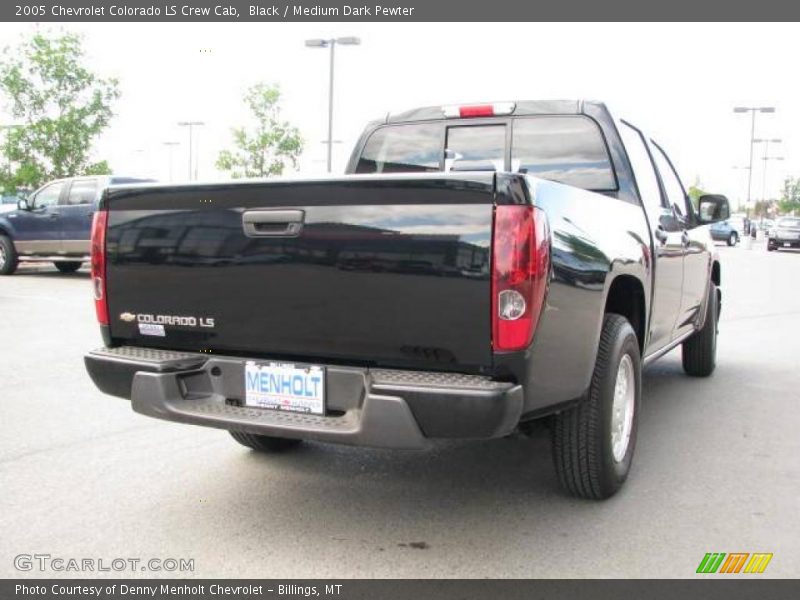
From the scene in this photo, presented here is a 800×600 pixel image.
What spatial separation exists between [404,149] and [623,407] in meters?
2.25

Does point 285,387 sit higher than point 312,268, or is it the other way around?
point 312,268

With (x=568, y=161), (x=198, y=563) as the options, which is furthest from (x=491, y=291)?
(x=568, y=161)

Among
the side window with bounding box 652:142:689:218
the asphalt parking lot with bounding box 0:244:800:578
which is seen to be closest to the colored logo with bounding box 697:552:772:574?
the asphalt parking lot with bounding box 0:244:800:578

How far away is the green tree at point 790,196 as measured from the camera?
97.2 metres

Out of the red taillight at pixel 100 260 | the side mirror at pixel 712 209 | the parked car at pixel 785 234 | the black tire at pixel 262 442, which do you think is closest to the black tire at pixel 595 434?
the black tire at pixel 262 442

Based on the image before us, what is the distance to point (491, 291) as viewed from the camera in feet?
9.18

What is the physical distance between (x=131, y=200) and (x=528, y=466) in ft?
7.83

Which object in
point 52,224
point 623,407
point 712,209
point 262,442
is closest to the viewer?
point 623,407

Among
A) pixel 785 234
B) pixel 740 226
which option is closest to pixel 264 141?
pixel 785 234

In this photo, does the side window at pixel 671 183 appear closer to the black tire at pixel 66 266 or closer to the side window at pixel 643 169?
the side window at pixel 643 169

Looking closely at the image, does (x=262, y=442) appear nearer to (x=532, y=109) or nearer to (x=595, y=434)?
(x=595, y=434)

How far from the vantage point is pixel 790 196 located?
99125 mm

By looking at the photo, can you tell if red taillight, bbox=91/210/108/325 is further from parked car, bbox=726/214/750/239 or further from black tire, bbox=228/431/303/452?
parked car, bbox=726/214/750/239

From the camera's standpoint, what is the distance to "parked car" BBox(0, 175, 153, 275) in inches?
601
